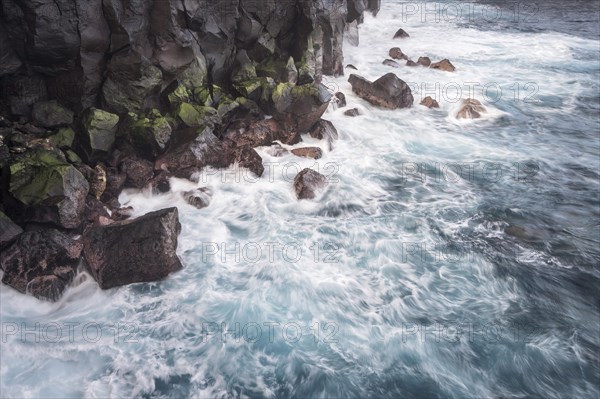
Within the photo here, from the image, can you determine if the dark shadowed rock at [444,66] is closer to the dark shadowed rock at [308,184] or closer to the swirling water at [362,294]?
the swirling water at [362,294]

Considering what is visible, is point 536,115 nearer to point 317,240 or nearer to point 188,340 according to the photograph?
point 317,240

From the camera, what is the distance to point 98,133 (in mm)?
11094

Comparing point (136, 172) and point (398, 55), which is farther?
point (398, 55)

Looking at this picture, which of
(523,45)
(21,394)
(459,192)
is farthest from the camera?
(523,45)

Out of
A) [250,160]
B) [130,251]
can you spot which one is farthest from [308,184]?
[130,251]

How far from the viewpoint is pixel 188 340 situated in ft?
25.8

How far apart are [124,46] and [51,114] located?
2633mm

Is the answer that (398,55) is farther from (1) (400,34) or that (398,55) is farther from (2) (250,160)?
(2) (250,160)

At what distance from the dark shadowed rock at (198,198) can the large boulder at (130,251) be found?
2.24 meters

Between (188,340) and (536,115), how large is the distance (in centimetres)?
1646

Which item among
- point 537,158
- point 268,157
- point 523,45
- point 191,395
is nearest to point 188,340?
point 191,395

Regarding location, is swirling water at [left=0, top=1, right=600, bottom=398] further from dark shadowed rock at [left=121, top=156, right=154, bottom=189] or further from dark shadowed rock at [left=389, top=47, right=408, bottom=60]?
dark shadowed rock at [left=389, top=47, right=408, bottom=60]

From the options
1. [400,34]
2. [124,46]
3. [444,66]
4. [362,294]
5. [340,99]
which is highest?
[124,46]

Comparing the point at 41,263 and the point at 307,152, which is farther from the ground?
the point at 41,263
